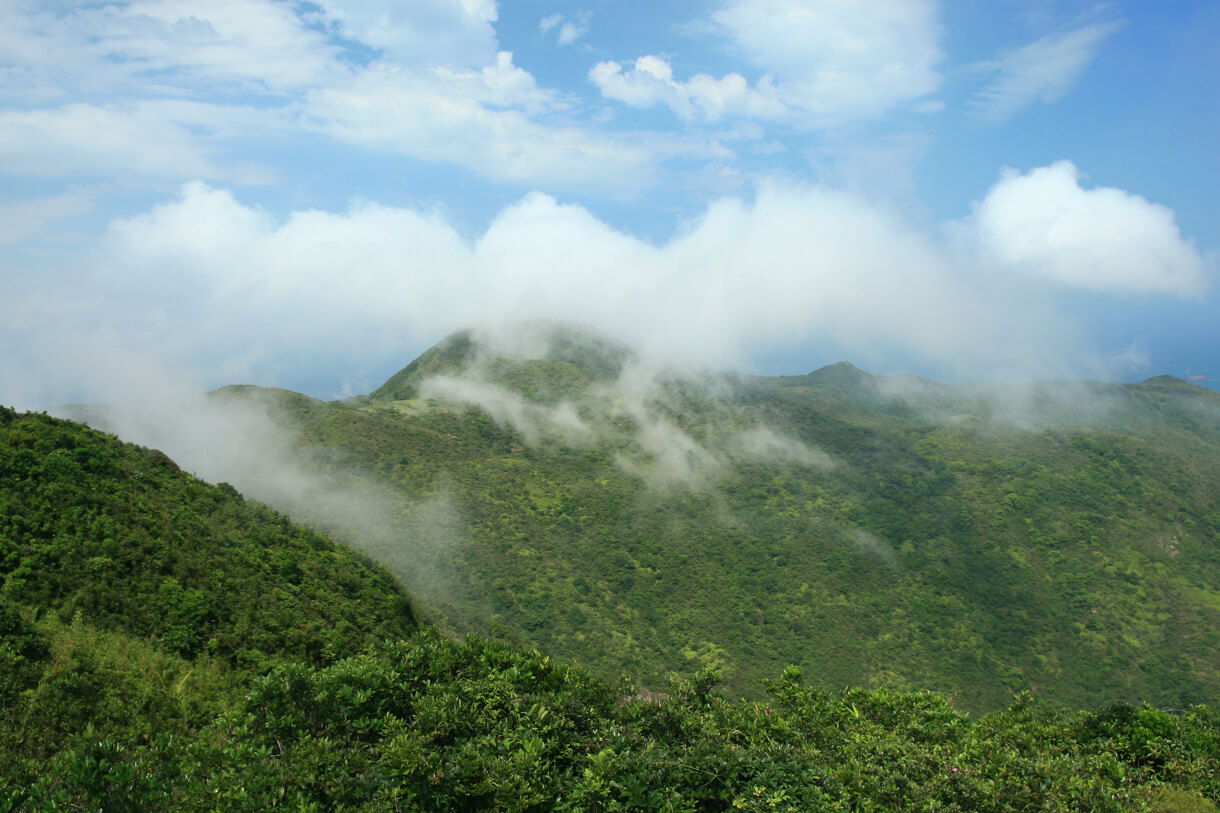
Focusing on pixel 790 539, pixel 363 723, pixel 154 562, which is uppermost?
pixel 363 723

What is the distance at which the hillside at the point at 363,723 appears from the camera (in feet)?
47.9

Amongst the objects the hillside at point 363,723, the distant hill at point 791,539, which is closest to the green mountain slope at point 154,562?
the hillside at point 363,723

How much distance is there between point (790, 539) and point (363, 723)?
12833cm

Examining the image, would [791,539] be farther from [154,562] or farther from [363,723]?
[363,723]

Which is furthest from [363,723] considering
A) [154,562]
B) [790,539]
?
[790,539]

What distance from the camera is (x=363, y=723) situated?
17.0 m

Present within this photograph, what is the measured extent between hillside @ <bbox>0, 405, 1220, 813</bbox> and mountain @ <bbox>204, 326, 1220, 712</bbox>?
41.0 metres

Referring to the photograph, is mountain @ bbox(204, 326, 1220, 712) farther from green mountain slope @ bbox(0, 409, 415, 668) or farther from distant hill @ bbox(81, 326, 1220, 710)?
green mountain slope @ bbox(0, 409, 415, 668)

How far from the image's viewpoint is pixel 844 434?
18225 cm

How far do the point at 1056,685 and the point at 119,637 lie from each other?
123m

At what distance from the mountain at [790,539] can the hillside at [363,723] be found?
4104cm

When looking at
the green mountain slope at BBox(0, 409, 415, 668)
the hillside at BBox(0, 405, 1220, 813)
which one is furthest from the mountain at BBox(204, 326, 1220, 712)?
the hillside at BBox(0, 405, 1220, 813)

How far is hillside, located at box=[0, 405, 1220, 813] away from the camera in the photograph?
47.9ft

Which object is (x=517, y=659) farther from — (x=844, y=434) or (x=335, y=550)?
(x=844, y=434)
